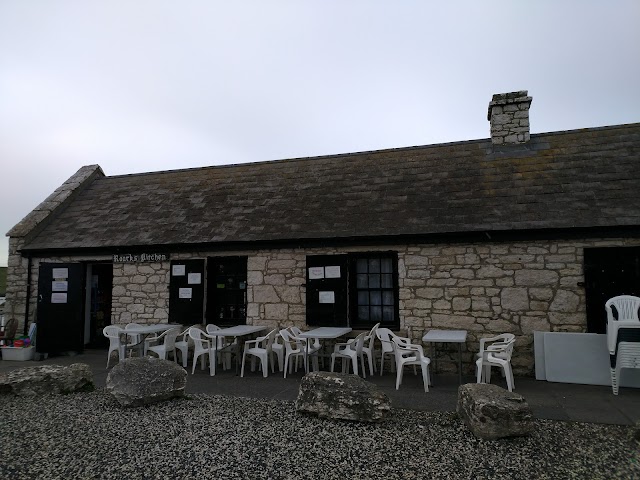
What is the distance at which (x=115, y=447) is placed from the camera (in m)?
4.24

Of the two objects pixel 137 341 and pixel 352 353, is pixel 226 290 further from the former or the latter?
pixel 352 353

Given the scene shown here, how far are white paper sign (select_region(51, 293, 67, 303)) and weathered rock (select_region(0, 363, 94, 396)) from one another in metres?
3.73

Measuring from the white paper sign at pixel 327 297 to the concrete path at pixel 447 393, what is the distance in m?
1.44

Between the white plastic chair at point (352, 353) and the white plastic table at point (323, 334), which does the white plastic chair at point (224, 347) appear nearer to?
the white plastic table at point (323, 334)

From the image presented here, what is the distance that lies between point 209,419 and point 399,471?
245 centimetres

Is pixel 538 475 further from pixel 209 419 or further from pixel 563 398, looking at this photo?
pixel 209 419

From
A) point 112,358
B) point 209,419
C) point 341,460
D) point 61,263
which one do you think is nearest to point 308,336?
point 209,419

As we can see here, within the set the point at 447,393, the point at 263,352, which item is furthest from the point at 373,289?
the point at 447,393

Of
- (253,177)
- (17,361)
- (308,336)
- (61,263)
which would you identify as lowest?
(17,361)

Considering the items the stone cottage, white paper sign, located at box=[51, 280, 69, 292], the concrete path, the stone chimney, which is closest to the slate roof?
the stone cottage

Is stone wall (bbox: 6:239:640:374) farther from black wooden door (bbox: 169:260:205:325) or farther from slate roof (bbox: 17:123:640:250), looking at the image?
black wooden door (bbox: 169:260:205:325)

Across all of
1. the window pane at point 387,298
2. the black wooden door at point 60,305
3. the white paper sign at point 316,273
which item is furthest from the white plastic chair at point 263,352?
the black wooden door at point 60,305

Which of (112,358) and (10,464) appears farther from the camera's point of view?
(112,358)

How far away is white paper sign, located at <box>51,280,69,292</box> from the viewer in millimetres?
9891
